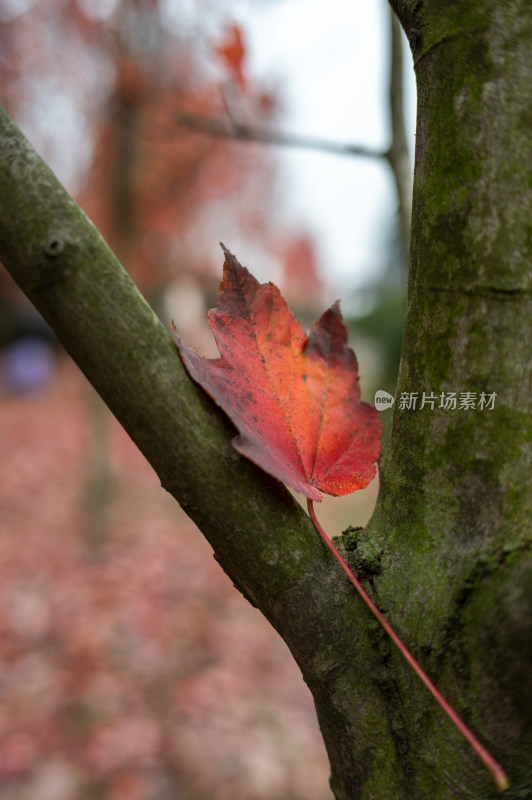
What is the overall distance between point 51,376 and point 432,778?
10155 millimetres

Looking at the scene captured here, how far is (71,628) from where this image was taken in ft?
10.2

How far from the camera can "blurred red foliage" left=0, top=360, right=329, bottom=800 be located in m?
2.22

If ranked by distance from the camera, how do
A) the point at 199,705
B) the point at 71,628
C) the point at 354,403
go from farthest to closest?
1. the point at 71,628
2. the point at 199,705
3. the point at 354,403

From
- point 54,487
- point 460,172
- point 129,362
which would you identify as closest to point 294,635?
point 129,362

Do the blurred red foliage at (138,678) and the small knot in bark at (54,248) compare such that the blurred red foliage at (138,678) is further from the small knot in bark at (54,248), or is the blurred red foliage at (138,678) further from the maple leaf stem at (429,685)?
the small knot in bark at (54,248)

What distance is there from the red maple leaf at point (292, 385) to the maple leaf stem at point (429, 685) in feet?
0.20

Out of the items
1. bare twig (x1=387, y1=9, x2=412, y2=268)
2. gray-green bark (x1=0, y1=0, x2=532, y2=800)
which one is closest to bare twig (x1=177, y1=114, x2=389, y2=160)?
bare twig (x1=387, y1=9, x2=412, y2=268)

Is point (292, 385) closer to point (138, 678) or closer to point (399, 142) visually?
point (399, 142)

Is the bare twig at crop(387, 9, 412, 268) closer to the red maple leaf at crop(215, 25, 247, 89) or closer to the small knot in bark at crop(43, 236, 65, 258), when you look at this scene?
the red maple leaf at crop(215, 25, 247, 89)

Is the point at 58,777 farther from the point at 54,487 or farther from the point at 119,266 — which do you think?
the point at 54,487

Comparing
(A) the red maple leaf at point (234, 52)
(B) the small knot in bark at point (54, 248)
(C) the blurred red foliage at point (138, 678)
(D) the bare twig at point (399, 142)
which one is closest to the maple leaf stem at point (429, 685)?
(B) the small knot in bark at point (54, 248)

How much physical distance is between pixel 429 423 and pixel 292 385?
139 millimetres

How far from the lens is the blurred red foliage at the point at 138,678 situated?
2.22 m

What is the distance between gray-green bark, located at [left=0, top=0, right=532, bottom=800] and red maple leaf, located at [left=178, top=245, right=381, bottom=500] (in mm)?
50
